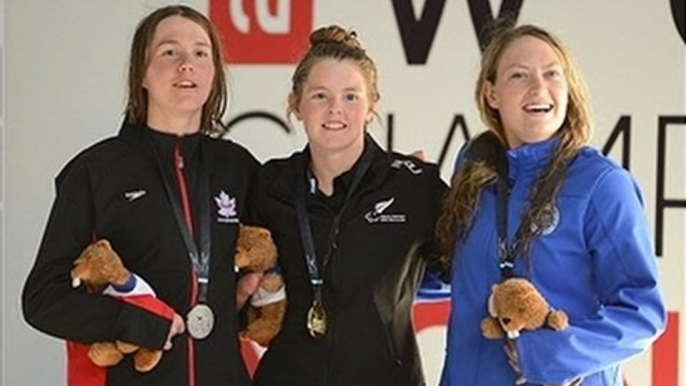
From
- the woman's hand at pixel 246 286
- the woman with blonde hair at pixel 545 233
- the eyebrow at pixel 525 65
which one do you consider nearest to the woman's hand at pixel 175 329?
the woman's hand at pixel 246 286

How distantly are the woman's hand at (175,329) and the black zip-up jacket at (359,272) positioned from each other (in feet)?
0.71

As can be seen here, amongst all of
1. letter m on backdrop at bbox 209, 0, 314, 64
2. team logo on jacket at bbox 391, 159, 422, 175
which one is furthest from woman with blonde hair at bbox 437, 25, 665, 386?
letter m on backdrop at bbox 209, 0, 314, 64

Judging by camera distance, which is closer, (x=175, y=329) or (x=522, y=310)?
(x=522, y=310)

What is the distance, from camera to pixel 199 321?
1.90 metres

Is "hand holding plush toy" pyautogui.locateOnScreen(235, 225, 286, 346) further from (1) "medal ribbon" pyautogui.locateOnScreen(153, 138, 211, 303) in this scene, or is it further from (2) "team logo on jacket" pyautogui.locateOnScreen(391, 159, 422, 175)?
(2) "team logo on jacket" pyautogui.locateOnScreen(391, 159, 422, 175)

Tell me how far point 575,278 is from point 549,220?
0.11 metres

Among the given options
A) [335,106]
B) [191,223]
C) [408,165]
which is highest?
[335,106]

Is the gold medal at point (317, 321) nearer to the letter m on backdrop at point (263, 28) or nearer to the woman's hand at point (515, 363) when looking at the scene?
the woman's hand at point (515, 363)

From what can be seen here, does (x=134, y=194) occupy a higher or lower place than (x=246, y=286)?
higher

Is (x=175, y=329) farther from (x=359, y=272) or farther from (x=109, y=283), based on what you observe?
(x=359, y=272)

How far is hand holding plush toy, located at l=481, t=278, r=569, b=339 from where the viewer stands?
5.57ft

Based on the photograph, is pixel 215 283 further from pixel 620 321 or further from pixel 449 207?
pixel 620 321

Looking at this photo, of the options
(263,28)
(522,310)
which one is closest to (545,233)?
(522,310)

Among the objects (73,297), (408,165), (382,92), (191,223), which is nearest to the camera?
(73,297)
